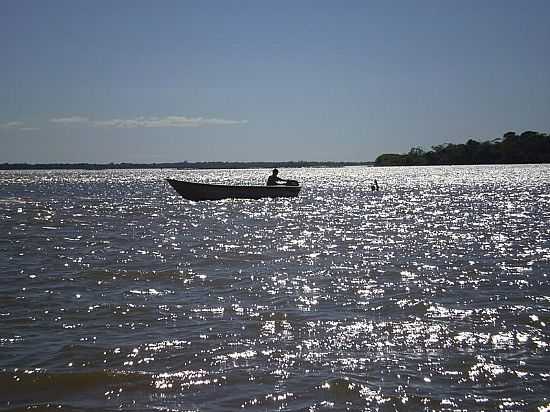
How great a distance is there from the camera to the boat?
48906 mm

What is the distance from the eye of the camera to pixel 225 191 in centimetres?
4944

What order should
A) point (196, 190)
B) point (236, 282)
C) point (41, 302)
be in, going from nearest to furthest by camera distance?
point (41, 302) → point (236, 282) → point (196, 190)

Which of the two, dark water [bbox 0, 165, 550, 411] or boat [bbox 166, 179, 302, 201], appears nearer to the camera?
dark water [bbox 0, 165, 550, 411]

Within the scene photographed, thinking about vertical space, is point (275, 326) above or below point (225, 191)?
above

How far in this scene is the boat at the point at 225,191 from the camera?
48.9 metres

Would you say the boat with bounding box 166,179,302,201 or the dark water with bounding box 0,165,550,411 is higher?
the dark water with bounding box 0,165,550,411

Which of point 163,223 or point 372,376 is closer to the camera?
point 372,376

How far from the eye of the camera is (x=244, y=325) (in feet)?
34.2

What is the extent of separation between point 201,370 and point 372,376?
199cm

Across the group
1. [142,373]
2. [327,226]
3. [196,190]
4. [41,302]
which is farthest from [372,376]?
[196,190]

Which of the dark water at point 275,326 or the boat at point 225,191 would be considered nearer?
the dark water at point 275,326

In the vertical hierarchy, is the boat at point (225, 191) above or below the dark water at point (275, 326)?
below

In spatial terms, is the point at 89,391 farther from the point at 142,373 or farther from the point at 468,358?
the point at 468,358

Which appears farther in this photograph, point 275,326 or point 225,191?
point 225,191
